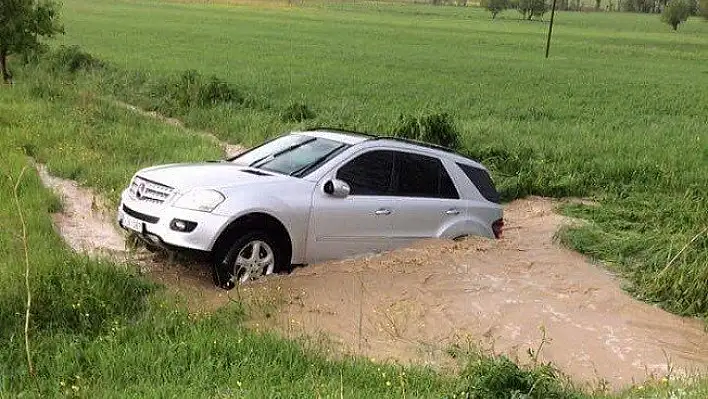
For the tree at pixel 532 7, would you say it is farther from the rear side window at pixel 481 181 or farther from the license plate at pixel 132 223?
the license plate at pixel 132 223

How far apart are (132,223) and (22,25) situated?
58.8ft

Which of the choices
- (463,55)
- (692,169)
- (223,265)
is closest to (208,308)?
(223,265)

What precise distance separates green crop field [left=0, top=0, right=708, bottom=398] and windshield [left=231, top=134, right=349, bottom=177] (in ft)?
6.59

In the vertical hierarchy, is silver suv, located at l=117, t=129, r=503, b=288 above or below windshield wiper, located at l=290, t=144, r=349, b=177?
below

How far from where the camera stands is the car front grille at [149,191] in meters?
7.62

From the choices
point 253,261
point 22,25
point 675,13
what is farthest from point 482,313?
point 675,13

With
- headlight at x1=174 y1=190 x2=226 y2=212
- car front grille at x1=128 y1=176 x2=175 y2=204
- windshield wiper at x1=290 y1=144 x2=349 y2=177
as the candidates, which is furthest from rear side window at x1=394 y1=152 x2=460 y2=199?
car front grille at x1=128 y1=176 x2=175 y2=204

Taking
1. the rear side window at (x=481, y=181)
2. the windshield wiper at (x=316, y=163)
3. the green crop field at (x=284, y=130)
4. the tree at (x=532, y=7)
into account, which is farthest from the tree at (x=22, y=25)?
the tree at (x=532, y=7)

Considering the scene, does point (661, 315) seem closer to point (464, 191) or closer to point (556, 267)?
point (556, 267)

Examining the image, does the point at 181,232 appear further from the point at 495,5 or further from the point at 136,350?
the point at 495,5

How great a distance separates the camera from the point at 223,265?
24.4 ft

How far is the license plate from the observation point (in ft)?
25.1

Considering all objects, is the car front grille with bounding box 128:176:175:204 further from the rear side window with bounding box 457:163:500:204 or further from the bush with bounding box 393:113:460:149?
the bush with bounding box 393:113:460:149

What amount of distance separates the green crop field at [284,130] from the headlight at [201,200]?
85 cm
